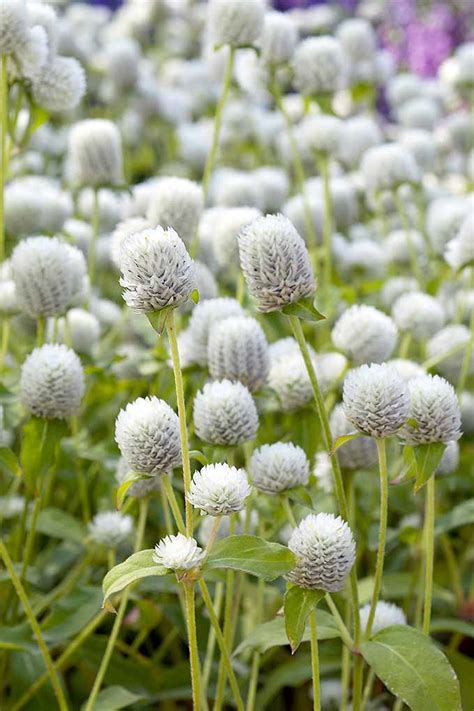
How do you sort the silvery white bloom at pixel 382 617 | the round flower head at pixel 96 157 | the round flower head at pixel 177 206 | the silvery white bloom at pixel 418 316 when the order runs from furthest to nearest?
the round flower head at pixel 96 157
the silvery white bloom at pixel 418 316
the round flower head at pixel 177 206
the silvery white bloom at pixel 382 617

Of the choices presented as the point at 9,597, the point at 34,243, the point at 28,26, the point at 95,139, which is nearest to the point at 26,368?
the point at 34,243

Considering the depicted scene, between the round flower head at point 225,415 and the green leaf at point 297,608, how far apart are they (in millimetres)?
220

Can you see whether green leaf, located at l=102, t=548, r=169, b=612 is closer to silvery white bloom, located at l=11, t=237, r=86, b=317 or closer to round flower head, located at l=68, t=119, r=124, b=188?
silvery white bloom, located at l=11, t=237, r=86, b=317

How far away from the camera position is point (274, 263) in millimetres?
1011

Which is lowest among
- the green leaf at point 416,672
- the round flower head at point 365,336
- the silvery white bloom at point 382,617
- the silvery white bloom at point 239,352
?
the silvery white bloom at point 382,617

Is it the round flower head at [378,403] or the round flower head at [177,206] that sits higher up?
the round flower head at [378,403]

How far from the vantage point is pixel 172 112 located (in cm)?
314

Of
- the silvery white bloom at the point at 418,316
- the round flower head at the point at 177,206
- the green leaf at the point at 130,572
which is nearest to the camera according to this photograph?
the green leaf at the point at 130,572

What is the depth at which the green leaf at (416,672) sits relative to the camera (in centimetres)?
100

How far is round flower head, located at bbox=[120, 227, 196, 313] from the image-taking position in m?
0.93

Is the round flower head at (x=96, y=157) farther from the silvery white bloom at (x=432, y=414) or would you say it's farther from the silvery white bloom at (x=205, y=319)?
the silvery white bloom at (x=432, y=414)

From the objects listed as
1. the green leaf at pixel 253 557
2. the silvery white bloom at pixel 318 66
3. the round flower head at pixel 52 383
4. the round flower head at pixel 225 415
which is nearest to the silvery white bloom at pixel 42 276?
the round flower head at pixel 52 383

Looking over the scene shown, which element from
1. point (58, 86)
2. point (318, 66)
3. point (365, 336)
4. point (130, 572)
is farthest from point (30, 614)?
point (318, 66)

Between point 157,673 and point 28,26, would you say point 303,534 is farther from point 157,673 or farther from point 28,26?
point 28,26
